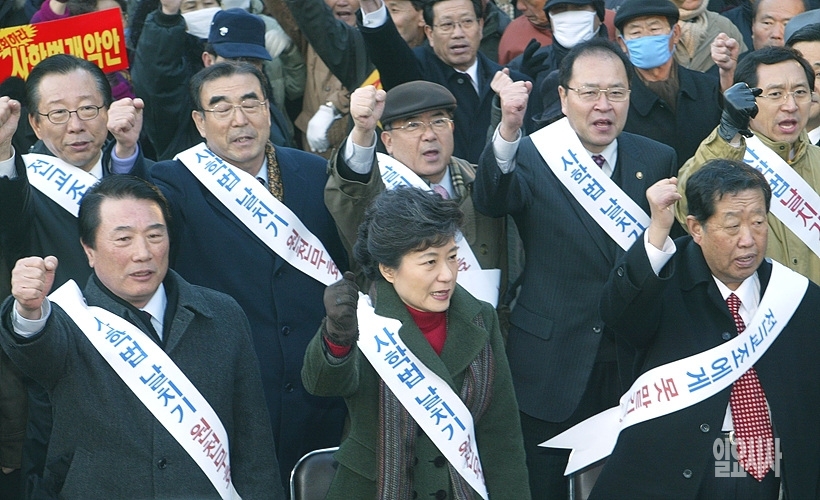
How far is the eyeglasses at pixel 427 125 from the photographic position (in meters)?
6.00

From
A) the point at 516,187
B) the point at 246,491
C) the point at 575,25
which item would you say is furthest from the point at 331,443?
the point at 575,25

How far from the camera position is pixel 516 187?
18.5 feet

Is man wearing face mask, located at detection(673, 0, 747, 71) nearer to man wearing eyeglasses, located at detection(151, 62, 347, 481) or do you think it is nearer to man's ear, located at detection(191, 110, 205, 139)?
man wearing eyeglasses, located at detection(151, 62, 347, 481)

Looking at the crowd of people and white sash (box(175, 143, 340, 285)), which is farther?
white sash (box(175, 143, 340, 285))

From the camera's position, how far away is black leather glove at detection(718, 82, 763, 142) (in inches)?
215

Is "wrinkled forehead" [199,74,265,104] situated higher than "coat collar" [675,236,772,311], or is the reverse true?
"wrinkled forehead" [199,74,265,104]

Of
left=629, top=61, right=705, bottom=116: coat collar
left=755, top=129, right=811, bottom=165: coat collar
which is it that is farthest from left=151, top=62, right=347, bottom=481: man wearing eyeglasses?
left=755, top=129, right=811, bottom=165: coat collar

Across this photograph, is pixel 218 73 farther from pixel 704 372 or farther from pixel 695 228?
pixel 704 372

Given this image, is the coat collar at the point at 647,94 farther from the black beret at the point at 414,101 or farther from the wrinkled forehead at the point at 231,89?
the wrinkled forehead at the point at 231,89

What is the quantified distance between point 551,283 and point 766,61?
152cm

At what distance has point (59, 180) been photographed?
5.40m

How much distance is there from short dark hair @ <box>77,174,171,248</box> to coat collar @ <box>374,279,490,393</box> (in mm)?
910

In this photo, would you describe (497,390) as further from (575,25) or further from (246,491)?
(575,25)

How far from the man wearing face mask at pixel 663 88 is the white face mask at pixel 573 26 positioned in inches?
6.9
